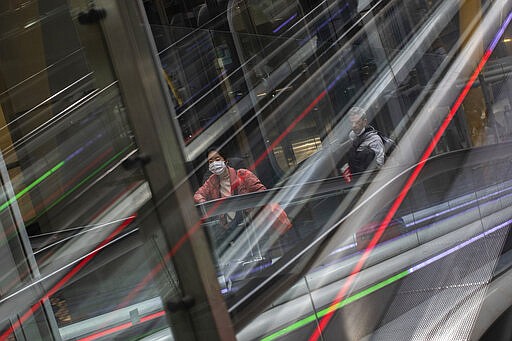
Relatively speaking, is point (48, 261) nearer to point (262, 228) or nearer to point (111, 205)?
point (111, 205)

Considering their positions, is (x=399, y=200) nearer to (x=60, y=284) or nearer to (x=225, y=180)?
(x=225, y=180)

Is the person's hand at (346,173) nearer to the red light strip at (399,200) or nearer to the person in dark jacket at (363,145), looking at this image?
the person in dark jacket at (363,145)

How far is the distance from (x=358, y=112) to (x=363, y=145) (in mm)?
429

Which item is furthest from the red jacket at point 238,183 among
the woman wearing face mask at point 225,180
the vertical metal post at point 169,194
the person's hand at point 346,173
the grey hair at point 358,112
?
the vertical metal post at point 169,194

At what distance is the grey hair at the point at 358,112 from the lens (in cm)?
307

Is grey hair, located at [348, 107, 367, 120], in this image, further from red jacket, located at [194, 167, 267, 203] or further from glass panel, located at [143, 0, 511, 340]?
red jacket, located at [194, 167, 267, 203]

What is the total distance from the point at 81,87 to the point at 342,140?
3.77 ft

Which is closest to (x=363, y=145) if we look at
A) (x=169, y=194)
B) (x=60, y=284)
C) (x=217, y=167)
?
(x=217, y=167)

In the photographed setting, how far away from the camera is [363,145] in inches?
108

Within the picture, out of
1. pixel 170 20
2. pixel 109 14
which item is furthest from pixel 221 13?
pixel 109 14

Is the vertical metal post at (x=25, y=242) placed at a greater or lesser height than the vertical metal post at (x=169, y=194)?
lesser

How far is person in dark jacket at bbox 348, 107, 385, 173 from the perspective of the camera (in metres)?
2.56

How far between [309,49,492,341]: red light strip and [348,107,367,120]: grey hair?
0.37m

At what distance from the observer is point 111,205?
2332 millimetres
